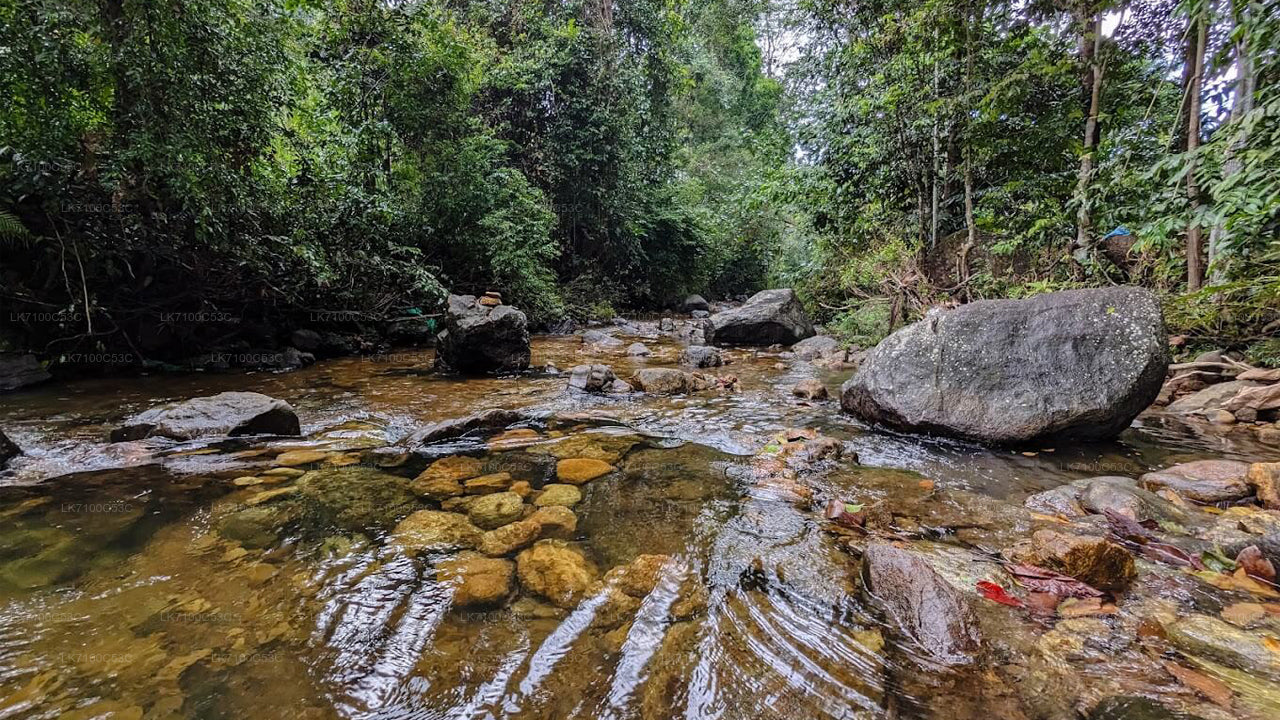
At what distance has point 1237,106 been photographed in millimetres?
4410

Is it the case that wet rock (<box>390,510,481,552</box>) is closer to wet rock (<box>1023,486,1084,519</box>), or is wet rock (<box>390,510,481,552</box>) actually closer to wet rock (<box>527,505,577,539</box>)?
wet rock (<box>527,505,577,539</box>)

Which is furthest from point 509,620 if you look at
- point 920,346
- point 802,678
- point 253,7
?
point 253,7

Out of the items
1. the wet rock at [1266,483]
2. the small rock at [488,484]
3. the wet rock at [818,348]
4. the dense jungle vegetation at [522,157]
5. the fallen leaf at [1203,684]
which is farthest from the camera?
the wet rock at [818,348]

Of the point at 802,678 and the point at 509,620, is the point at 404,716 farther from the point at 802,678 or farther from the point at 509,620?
the point at 802,678

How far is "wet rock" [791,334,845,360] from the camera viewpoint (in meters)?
9.18

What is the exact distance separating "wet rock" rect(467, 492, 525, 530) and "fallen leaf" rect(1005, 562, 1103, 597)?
2.26 meters

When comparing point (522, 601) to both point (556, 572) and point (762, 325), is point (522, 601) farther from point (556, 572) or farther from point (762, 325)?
point (762, 325)

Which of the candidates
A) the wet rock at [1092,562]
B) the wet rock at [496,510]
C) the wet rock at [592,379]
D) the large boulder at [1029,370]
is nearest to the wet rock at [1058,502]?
the wet rock at [1092,562]

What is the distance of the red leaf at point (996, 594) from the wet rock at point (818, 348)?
7141mm

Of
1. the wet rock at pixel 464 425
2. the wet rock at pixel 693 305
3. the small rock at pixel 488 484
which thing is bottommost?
the small rock at pixel 488 484

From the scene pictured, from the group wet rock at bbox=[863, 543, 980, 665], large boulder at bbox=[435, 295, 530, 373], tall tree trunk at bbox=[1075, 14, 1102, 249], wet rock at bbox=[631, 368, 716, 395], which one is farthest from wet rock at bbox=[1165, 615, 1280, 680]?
large boulder at bbox=[435, 295, 530, 373]

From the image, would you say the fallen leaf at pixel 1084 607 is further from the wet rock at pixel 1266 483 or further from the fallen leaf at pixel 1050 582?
the wet rock at pixel 1266 483

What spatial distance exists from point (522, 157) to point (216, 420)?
12.2 metres

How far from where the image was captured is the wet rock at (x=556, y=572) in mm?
2002
